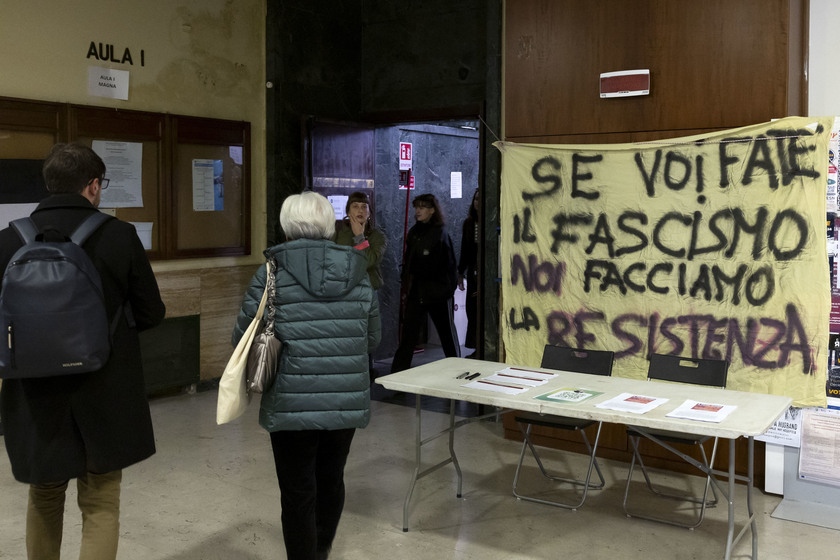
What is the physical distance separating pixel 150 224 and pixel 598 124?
342cm

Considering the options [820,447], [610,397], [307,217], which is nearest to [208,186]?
[307,217]

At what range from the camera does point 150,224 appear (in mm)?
6520

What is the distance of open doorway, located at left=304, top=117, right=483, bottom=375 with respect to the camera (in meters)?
7.50

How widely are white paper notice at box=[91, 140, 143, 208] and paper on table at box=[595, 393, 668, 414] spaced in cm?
407

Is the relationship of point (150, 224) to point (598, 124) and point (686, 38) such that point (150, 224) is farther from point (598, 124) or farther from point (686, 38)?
point (686, 38)

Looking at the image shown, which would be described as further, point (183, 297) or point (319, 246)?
point (183, 297)

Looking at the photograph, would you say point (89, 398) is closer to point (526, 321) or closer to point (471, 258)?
point (526, 321)

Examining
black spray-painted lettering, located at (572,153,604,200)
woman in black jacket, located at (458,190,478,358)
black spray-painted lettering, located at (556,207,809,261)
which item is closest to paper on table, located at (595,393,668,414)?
black spray-painted lettering, located at (556,207,809,261)

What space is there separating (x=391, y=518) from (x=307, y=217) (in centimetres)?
180

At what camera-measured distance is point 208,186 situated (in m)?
6.96

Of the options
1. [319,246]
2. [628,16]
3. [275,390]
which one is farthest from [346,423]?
[628,16]

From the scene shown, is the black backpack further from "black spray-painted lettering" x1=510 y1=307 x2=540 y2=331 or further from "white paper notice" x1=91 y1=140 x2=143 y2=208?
"white paper notice" x1=91 y1=140 x2=143 y2=208

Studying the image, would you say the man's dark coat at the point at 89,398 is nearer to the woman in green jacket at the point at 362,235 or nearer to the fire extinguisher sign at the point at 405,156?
the woman in green jacket at the point at 362,235

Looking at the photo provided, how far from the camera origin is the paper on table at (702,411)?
340 centimetres
